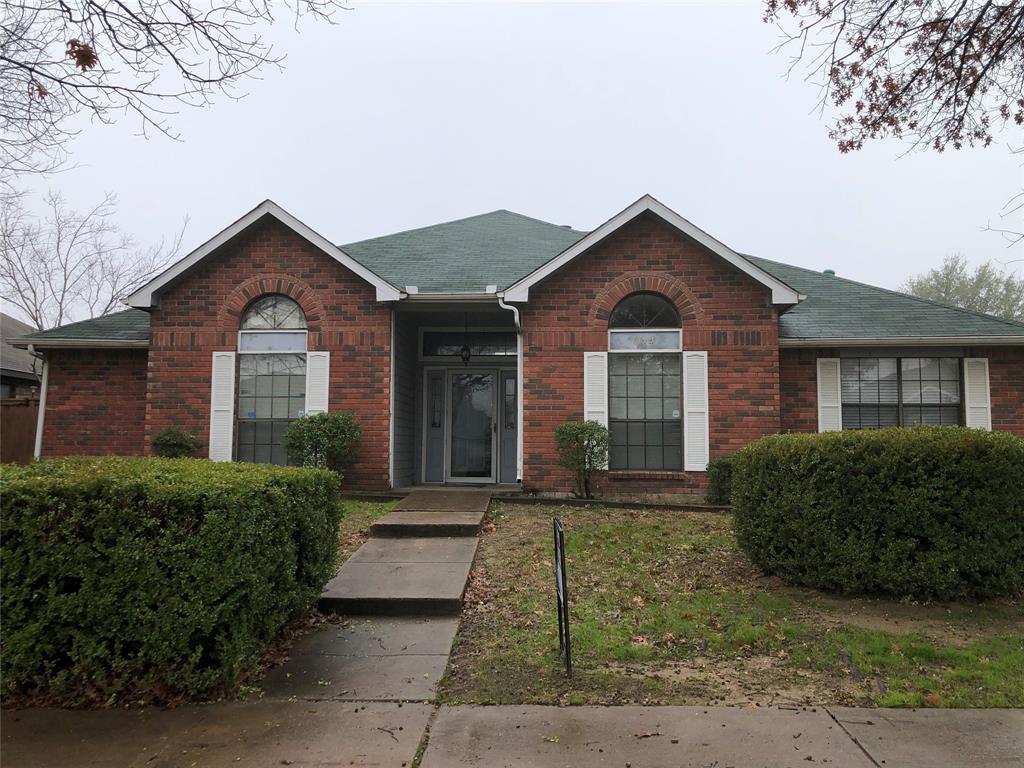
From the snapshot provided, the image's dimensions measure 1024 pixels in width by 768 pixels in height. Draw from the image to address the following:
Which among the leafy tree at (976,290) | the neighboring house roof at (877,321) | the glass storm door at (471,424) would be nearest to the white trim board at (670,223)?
the neighboring house roof at (877,321)

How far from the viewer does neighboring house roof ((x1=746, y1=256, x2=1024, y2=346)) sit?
10859 millimetres

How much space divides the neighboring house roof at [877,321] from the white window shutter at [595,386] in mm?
2916

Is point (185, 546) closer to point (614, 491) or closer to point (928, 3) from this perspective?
point (928, 3)

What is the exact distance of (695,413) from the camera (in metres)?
10.7

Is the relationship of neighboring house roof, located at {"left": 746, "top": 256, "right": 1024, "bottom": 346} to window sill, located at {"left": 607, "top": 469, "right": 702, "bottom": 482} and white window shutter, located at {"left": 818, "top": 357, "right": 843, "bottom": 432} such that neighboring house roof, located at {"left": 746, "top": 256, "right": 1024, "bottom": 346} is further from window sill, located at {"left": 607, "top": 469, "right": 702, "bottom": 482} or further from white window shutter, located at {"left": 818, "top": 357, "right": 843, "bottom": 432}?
window sill, located at {"left": 607, "top": 469, "right": 702, "bottom": 482}

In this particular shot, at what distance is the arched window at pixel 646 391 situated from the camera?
1085 centimetres

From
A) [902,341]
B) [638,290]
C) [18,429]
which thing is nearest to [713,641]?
[638,290]

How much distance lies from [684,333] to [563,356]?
191 cm

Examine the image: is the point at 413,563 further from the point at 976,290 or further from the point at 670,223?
the point at 976,290

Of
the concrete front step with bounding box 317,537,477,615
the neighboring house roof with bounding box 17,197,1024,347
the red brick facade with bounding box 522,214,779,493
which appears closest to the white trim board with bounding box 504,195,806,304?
the neighboring house roof with bounding box 17,197,1024,347

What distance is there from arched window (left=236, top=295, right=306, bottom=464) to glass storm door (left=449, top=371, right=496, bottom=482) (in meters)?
3.04

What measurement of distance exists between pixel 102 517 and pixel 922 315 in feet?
39.9

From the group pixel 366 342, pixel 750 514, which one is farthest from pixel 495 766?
pixel 366 342

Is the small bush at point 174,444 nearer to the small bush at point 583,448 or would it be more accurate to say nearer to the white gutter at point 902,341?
the small bush at point 583,448
